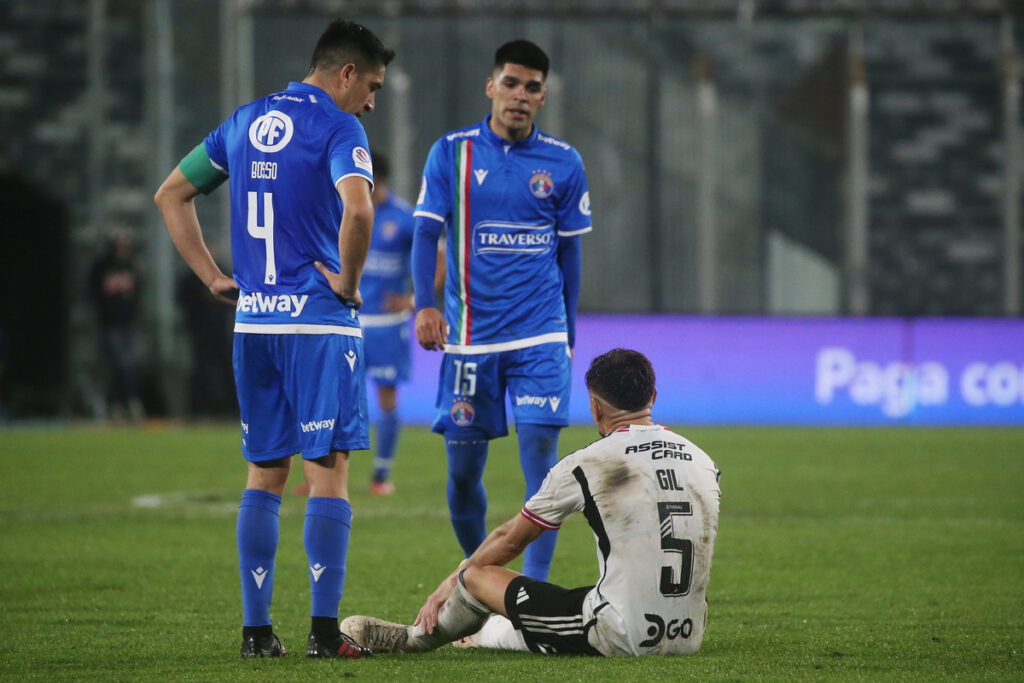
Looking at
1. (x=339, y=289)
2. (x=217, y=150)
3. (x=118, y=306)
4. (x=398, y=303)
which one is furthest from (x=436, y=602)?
(x=118, y=306)

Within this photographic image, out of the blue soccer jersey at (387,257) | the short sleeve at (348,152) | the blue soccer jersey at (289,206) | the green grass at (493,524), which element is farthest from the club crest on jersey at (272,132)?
the blue soccer jersey at (387,257)

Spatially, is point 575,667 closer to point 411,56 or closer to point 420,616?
point 420,616

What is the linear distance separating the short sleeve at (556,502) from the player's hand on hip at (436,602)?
37cm

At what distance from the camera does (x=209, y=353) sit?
19188mm

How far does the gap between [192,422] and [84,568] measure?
40.8 feet

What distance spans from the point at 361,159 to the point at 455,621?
4.89 feet

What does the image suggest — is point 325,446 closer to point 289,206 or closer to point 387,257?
point 289,206

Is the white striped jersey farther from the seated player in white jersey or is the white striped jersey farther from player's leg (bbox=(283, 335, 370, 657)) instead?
player's leg (bbox=(283, 335, 370, 657))

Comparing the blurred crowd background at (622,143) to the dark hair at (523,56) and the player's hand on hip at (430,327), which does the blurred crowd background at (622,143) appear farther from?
the dark hair at (523,56)

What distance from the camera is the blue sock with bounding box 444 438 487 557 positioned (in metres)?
5.59

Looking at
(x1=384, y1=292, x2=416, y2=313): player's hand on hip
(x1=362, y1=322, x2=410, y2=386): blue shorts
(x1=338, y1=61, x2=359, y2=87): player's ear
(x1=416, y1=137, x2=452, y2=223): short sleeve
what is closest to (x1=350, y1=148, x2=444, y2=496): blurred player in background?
(x1=362, y1=322, x2=410, y2=386): blue shorts

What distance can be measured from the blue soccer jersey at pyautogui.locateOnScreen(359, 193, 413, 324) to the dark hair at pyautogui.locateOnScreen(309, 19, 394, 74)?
5900mm

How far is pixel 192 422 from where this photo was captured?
19.1 meters

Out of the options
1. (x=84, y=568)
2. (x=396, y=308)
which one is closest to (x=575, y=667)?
(x=84, y=568)
